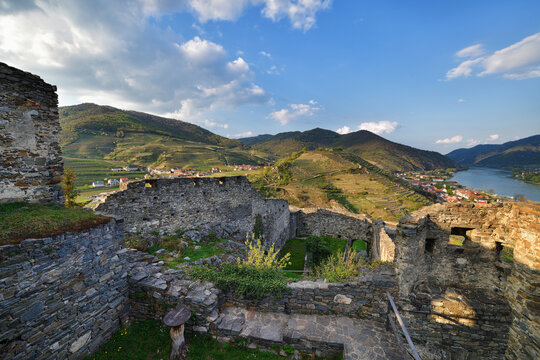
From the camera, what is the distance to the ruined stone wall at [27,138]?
470 centimetres

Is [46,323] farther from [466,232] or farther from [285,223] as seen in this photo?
[285,223]

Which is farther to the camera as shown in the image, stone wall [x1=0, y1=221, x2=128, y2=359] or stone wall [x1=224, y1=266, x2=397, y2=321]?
stone wall [x1=224, y1=266, x2=397, y2=321]

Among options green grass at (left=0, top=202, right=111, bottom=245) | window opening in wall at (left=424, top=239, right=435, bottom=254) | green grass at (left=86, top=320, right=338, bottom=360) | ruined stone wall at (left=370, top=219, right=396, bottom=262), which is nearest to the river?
ruined stone wall at (left=370, top=219, right=396, bottom=262)

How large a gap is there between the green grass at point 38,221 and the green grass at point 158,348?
3.12 metres

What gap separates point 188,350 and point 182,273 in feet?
7.14

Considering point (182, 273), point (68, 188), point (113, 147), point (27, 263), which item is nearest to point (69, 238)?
point (27, 263)

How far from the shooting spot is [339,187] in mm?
40062

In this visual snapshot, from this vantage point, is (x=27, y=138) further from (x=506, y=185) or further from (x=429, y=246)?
(x=506, y=185)

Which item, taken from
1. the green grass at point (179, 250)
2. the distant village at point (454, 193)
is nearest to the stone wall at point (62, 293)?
the green grass at point (179, 250)

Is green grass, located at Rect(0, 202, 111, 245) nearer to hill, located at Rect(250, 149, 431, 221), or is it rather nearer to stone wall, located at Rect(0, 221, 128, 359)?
stone wall, located at Rect(0, 221, 128, 359)

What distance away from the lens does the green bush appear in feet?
19.3

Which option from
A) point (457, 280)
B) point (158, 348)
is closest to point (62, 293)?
point (158, 348)

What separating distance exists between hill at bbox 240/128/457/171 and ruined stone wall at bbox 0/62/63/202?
7799cm

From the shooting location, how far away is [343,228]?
18.2 metres
